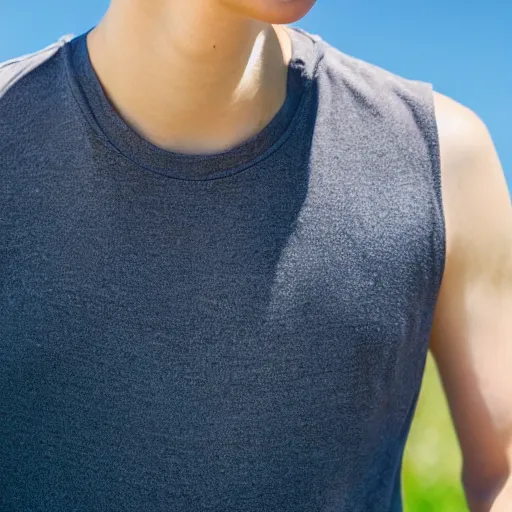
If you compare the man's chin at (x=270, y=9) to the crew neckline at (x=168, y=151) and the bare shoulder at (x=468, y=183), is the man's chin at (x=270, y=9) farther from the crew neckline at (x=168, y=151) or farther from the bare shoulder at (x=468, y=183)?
the bare shoulder at (x=468, y=183)

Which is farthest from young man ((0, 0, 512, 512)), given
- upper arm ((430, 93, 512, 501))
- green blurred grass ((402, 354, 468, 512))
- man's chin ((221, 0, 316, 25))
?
green blurred grass ((402, 354, 468, 512))

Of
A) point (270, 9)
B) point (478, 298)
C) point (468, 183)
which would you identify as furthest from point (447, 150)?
point (270, 9)

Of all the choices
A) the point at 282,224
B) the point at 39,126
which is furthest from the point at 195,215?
the point at 39,126

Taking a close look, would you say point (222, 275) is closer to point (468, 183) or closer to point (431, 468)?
point (468, 183)

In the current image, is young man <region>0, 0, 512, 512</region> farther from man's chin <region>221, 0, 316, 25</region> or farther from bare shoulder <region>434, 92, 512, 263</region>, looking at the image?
man's chin <region>221, 0, 316, 25</region>

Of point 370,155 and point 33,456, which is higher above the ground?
point 370,155

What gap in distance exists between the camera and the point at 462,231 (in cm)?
96

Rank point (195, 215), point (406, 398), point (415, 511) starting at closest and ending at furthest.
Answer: point (195, 215), point (406, 398), point (415, 511)

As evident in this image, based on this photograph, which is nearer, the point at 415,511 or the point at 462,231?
the point at 462,231

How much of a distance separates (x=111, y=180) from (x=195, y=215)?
0.41ft

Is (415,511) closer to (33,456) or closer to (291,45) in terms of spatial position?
(33,456)

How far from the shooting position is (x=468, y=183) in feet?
3.18

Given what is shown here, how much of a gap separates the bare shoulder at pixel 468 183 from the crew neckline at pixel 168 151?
212 mm

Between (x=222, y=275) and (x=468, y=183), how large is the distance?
14.2 inches
